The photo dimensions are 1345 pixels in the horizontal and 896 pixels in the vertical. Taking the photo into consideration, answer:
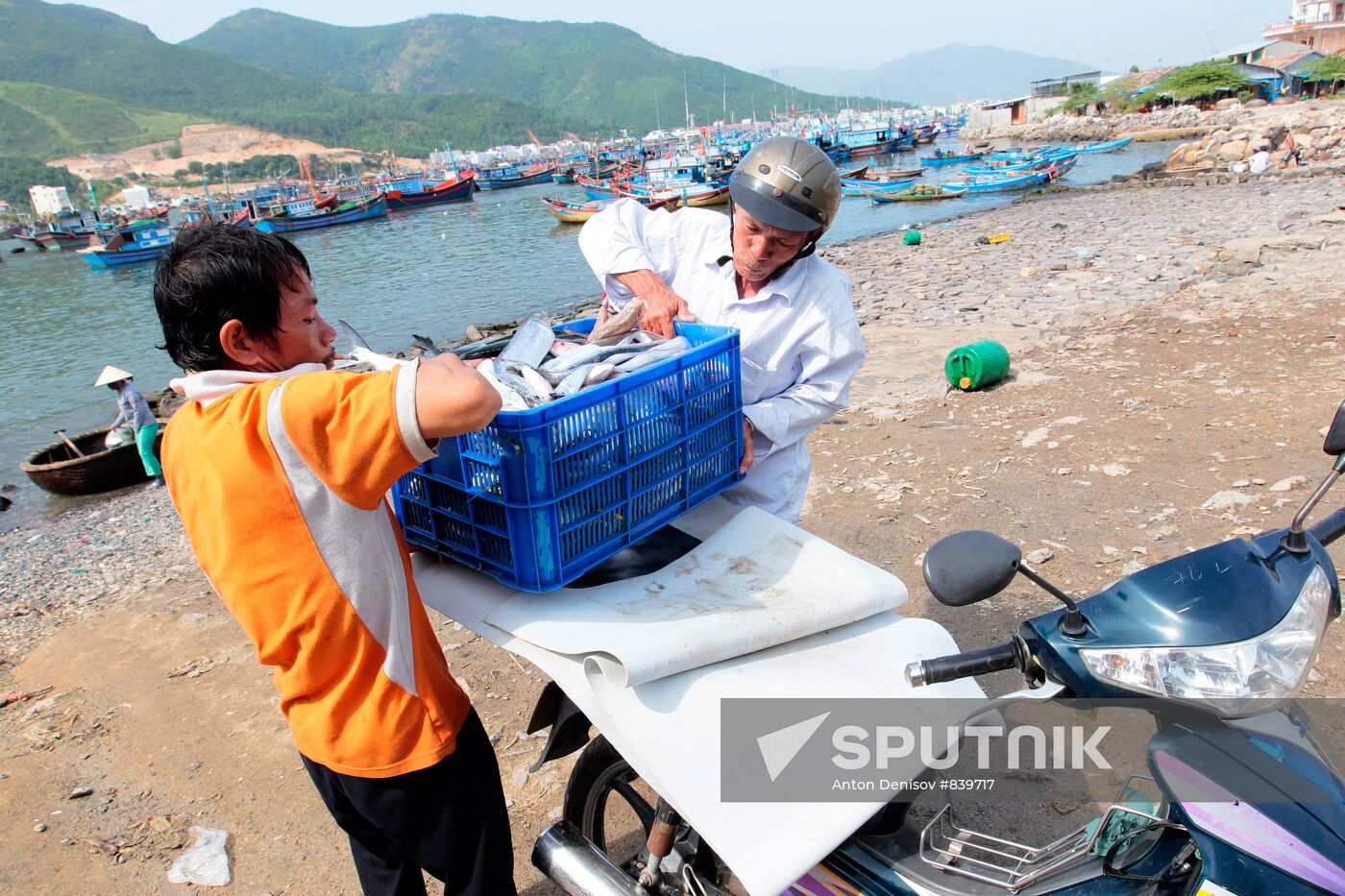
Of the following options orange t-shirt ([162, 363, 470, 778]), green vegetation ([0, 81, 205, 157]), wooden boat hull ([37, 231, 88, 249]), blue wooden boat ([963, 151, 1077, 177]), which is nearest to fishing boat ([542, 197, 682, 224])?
blue wooden boat ([963, 151, 1077, 177])

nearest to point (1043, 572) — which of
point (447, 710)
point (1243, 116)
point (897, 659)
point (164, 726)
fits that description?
point (897, 659)

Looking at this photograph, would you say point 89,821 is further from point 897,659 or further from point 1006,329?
point 1006,329

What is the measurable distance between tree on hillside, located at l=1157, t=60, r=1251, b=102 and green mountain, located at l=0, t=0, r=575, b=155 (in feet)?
310

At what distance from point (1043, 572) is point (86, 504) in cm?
1047

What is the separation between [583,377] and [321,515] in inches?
22.2

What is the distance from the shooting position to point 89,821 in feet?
9.41

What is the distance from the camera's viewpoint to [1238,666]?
1205 mm

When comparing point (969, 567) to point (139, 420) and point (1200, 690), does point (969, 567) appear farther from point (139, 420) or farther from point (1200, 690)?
point (139, 420)

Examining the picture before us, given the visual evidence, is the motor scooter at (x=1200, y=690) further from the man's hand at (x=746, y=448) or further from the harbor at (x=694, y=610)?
the man's hand at (x=746, y=448)

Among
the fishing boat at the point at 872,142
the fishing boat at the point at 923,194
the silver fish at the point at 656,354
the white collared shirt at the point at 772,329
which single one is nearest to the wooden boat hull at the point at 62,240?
the fishing boat at the point at 923,194

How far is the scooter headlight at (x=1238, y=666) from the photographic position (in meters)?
1.20

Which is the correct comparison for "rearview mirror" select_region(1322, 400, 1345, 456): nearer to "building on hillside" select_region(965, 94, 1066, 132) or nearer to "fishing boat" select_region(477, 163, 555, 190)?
"fishing boat" select_region(477, 163, 555, 190)

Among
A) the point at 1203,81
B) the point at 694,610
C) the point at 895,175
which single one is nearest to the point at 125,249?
the point at 895,175

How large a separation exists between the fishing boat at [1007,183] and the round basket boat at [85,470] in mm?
28390
